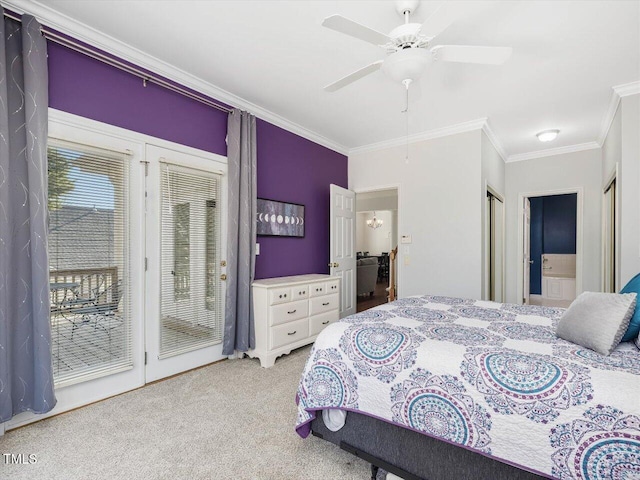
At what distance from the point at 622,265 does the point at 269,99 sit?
12.5 ft

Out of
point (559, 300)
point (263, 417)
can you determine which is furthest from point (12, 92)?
point (559, 300)

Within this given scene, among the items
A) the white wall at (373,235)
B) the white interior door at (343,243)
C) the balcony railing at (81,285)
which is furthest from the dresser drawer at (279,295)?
the white wall at (373,235)

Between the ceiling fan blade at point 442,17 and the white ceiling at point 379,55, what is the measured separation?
0.42 meters

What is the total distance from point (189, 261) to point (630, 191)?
4.13 meters

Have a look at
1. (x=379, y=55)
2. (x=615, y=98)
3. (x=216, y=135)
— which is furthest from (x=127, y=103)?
(x=615, y=98)

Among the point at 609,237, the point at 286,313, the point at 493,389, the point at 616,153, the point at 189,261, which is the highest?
the point at 616,153

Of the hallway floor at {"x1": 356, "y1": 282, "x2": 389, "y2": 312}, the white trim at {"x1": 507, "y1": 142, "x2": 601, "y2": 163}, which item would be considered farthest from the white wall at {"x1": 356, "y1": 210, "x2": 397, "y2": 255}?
the white trim at {"x1": 507, "y1": 142, "x2": 601, "y2": 163}

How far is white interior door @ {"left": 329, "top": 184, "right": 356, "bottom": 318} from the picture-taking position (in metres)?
4.43

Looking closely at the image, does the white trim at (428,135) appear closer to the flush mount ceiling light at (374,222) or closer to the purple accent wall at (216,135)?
the purple accent wall at (216,135)

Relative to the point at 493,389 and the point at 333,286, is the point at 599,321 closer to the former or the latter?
the point at 493,389

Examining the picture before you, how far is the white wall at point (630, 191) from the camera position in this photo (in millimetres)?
2861

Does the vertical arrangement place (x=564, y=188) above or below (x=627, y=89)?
below

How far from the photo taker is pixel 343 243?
468 cm

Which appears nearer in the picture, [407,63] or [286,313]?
[407,63]
